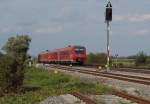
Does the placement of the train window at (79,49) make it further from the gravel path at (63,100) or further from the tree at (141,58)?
the gravel path at (63,100)

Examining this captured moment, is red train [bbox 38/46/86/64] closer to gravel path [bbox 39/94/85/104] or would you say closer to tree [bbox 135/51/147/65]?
tree [bbox 135/51/147/65]

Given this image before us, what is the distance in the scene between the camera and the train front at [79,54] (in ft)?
214

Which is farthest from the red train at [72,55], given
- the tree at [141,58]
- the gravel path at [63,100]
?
the gravel path at [63,100]

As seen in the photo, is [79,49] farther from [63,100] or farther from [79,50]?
[63,100]

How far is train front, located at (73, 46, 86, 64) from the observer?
65250 millimetres

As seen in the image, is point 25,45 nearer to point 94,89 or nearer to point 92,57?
point 92,57

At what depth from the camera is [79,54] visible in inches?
2589

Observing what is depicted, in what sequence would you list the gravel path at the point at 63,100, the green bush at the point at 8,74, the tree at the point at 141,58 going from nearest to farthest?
the gravel path at the point at 63,100, the green bush at the point at 8,74, the tree at the point at 141,58

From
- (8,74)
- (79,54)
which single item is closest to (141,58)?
(79,54)

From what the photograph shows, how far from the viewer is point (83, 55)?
220ft

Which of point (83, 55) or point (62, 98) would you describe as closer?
point (62, 98)

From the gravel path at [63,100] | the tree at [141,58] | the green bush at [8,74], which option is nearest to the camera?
the gravel path at [63,100]

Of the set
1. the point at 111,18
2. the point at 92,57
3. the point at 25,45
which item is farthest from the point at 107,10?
the point at 92,57

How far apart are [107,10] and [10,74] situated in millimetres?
20287
